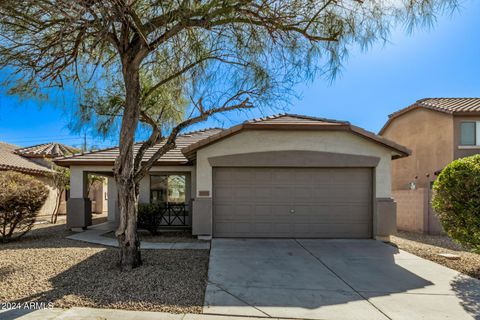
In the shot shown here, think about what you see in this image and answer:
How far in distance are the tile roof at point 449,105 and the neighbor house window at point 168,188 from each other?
14406mm

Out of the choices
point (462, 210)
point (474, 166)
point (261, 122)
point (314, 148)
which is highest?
point (261, 122)

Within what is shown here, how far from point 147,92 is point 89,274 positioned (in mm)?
4418

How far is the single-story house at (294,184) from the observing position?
10.6 metres

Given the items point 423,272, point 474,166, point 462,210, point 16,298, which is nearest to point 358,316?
point 423,272

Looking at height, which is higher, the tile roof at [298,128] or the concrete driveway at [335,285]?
the tile roof at [298,128]

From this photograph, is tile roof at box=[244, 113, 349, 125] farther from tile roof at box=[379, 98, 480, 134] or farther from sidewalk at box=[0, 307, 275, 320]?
tile roof at box=[379, 98, 480, 134]

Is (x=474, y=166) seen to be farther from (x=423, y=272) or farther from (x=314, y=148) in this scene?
(x=314, y=148)

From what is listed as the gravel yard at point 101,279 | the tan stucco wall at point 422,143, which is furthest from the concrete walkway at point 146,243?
the tan stucco wall at point 422,143

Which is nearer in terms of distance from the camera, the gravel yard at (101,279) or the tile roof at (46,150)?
the gravel yard at (101,279)

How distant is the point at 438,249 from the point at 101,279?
9.97m

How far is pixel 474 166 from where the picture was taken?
7238 millimetres

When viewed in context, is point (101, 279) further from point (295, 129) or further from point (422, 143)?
point (422, 143)

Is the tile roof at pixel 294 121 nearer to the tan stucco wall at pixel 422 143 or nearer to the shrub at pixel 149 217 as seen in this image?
the shrub at pixel 149 217

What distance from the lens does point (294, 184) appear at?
427 inches
